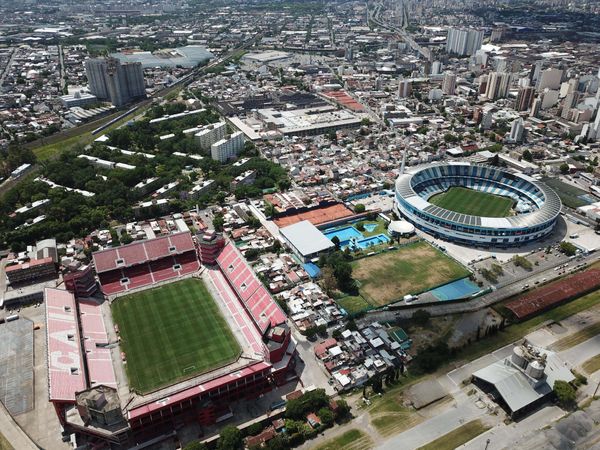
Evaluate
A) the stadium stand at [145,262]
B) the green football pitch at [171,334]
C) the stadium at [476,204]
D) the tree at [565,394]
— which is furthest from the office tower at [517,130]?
the green football pitch at [171,334]

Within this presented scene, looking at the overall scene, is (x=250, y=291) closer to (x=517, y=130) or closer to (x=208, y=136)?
(x=208, y=136)

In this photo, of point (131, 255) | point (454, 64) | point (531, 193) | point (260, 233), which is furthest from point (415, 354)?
point (454, 64)

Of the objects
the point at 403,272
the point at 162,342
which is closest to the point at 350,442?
the point at 162,342

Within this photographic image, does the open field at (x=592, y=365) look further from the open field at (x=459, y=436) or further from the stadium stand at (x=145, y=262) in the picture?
the stadium stand at (x=145, y=262)

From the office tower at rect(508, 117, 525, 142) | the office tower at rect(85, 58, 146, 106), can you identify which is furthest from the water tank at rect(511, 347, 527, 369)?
the office tower at rect(85, 58, 146, 106)

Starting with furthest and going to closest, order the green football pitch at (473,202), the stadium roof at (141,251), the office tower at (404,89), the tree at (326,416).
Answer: the office tower at (404,89) → the green football pitch at (473,202) → the stadium roof at (141,251) → the tree at (326,416)

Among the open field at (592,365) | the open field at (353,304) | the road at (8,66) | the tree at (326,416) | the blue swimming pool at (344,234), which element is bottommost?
the open field at (353,304)

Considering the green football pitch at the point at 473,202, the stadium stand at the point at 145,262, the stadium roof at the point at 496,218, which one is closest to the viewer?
the stadium stand at the point at 145,262
